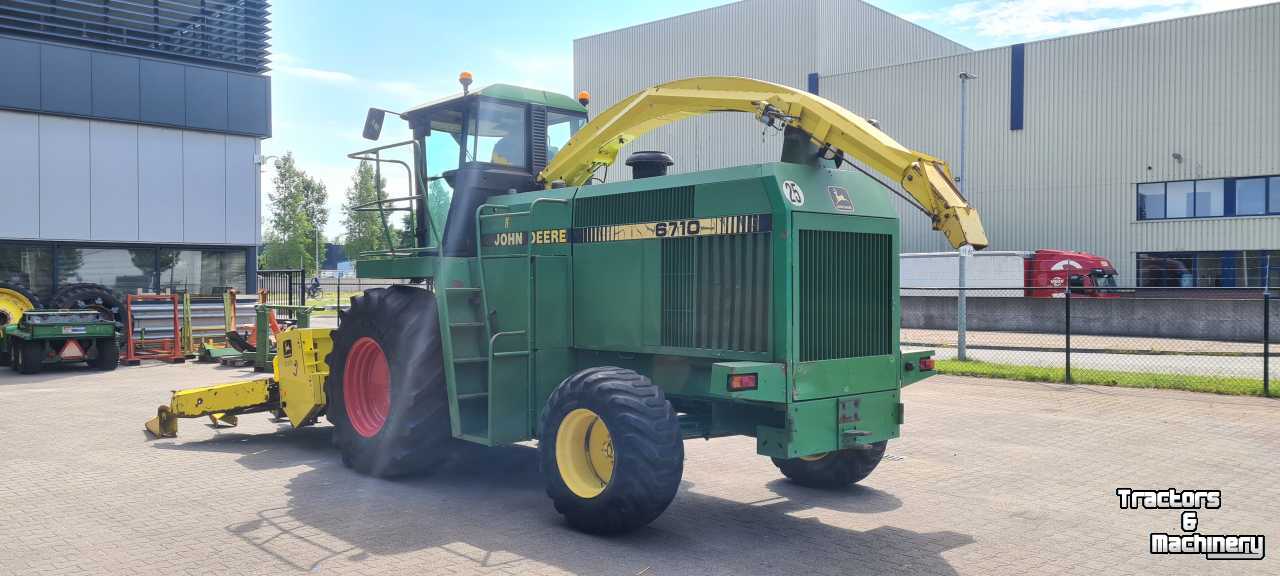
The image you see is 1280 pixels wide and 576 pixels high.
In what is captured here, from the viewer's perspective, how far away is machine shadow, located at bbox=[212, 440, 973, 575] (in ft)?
18.3

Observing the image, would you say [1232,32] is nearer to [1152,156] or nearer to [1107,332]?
[1152,156]

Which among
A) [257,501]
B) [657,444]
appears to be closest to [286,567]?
[257,501]

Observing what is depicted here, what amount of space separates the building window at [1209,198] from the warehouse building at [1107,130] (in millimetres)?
40

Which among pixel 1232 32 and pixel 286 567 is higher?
pixel 1232 32

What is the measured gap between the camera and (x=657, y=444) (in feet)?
18.4

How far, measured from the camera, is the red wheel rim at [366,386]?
8180mm

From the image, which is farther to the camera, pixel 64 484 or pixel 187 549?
pixel 64 484

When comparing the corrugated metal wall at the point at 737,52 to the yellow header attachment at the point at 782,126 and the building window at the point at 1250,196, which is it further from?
the yellow header attachment at the point at 782,126

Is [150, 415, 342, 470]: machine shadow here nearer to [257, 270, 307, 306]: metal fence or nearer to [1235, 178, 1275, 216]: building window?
[257, 270, 307, 306]: metal fence

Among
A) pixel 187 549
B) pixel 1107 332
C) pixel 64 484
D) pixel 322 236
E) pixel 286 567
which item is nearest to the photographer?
pixel 286 567

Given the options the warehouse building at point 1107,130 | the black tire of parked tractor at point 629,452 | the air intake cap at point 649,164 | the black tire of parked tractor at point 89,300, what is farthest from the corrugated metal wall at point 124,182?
the black tire of parked tractor at point 629,452

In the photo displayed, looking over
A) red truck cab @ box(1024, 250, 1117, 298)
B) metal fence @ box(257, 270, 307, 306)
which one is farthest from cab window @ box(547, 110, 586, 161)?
red truck cab @ box(1024, 250, 1117, 298)

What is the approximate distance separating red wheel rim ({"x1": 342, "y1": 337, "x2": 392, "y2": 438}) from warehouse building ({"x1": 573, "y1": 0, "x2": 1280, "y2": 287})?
2224 cm

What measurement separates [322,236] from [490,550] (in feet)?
204
